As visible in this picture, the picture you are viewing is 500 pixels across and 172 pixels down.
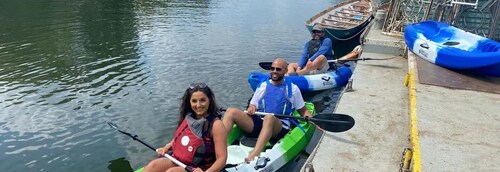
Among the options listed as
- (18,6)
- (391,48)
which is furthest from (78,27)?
(391,48)

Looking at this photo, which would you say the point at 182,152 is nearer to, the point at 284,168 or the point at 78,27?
the point at 284,168

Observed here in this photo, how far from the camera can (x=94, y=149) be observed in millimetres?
7047

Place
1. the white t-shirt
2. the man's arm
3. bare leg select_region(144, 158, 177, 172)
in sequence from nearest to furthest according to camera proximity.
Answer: bare leg select_region(144, 158, 177, 172)
the white t-shirt
the man's arm

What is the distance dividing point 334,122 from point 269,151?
0.93 m

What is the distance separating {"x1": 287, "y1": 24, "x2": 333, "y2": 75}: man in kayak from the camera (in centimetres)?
989

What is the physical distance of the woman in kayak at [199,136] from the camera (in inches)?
156

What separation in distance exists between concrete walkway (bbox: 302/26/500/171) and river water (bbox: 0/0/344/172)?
118 inches

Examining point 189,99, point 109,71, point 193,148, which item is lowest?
point 109,71

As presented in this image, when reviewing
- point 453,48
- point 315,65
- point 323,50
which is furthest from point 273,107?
point 453,48

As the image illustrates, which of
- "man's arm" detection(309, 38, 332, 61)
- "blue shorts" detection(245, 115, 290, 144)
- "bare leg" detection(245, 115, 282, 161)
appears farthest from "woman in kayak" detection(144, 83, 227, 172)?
"man's arm" detection(309, 38, 332, 61)

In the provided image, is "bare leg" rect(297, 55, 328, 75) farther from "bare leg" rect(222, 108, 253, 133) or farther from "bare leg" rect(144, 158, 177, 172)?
"bare leg" rect(144, 158, 177, 172)

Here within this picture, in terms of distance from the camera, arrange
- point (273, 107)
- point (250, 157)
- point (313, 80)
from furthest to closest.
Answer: point (313, 80), point (273, 107), point (250, 157)

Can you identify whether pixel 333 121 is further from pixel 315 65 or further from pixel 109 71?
pixel 109 71

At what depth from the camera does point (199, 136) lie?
410 centimetres
